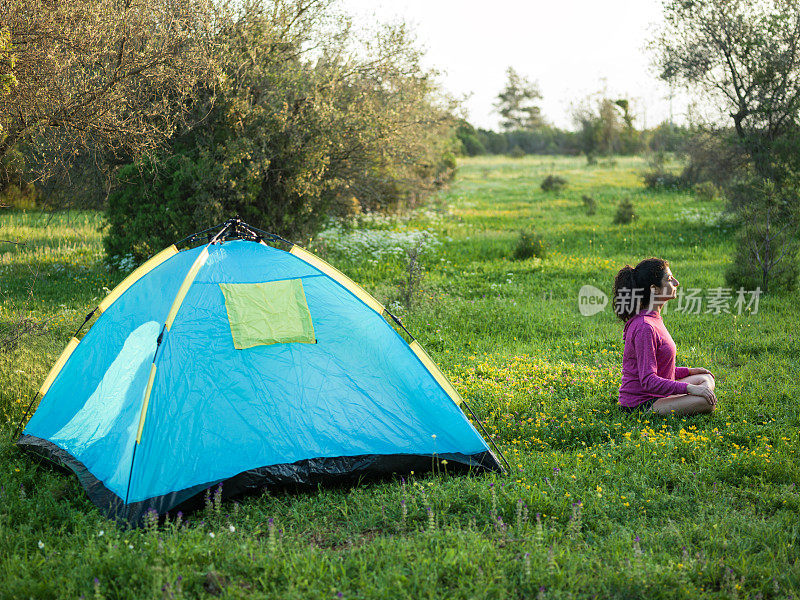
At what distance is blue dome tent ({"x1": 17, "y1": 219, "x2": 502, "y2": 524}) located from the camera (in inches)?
167

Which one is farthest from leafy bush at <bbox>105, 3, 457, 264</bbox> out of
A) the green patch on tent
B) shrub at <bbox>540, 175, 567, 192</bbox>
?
shrub at <bbox>540, 175, 567, 192</bbox>

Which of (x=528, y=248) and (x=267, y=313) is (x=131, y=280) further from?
(x=528, y=248)

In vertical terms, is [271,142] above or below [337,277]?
above

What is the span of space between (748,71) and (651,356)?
1143 centimetres

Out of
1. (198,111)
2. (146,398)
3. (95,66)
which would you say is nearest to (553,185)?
(198,111)

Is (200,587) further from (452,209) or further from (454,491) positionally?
(452,209)

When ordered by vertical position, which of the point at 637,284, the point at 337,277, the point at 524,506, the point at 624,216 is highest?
the point at 624,216

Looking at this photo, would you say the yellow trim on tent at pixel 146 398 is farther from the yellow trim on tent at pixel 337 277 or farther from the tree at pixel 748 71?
the tree at pixel 748 71

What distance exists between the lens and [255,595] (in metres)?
3.10

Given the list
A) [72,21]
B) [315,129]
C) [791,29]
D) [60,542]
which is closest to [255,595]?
[60,542]

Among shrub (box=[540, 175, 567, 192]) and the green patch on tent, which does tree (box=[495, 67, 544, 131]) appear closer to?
shrub (box=[540, 175, 567, 192])

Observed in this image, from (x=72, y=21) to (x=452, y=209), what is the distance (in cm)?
1417

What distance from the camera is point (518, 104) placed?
6294 cm

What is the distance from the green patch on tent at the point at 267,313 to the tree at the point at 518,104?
200ft
